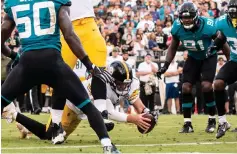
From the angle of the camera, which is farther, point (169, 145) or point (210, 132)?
point (210, 132)

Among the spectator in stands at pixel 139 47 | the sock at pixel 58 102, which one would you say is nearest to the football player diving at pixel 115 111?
the sock at pixel 58 102

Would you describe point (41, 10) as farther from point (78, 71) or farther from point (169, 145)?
point (78, 71)

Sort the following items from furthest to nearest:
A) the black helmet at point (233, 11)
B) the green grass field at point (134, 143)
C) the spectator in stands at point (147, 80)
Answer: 1. the spectator in stands at point (147, 80)
2. the black helmet at point (233, 11)
3. the green grass field at point (134, 143)

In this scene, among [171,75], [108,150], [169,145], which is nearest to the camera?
[108,150]

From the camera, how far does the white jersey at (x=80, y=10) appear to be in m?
10.1

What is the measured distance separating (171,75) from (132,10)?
562cm

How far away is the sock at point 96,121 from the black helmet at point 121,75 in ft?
5.86

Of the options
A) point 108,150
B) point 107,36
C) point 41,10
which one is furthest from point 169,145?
point 107,36

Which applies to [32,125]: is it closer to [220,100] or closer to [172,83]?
[220,100]

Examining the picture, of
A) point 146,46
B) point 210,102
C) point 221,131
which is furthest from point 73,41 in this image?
point 146,46

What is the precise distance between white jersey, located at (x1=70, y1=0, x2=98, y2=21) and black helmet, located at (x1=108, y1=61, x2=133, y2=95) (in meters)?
0.98

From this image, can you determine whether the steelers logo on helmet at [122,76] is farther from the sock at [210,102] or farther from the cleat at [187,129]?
the sock at [210,102]

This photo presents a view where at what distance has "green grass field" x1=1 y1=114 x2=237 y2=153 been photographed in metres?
8.45

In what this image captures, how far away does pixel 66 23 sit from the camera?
780 cm
